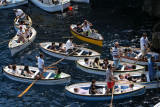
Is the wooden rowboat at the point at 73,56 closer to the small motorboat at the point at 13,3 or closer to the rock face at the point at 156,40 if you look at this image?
the rock face at the point at 156,40

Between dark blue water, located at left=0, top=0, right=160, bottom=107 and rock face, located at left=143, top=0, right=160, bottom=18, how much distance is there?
976mm

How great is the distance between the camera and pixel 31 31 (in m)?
42.9

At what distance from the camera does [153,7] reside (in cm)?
4684

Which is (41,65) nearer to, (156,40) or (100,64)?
(100,64)

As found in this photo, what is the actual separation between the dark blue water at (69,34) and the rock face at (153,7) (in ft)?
3.20

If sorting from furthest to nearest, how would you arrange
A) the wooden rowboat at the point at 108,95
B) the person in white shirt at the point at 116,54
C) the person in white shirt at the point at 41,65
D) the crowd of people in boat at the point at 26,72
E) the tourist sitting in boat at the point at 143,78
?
the person in white shirt at the point at 116,54, the crowd of people in boat at the point at 26,72, the person in white shirt at the point at 41,65, the tourist sitting in boat at the point at 143,78, the wooden rowboat at the point at 108,95

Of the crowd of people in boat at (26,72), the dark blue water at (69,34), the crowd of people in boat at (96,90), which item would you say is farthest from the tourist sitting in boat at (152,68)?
the crowd of people in boat at (26,72)

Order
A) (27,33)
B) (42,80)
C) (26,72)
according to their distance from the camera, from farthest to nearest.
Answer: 1. (27,33)
2. (26,72)
3. (42,80)

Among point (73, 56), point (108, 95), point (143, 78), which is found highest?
point (73, 56)

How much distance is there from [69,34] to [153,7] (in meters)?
14.6

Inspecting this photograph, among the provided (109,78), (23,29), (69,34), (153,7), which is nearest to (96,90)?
(109,78)

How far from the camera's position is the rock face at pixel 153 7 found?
46.1 metres

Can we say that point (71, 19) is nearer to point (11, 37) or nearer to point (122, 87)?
point (11, 37)

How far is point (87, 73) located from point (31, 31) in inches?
554
